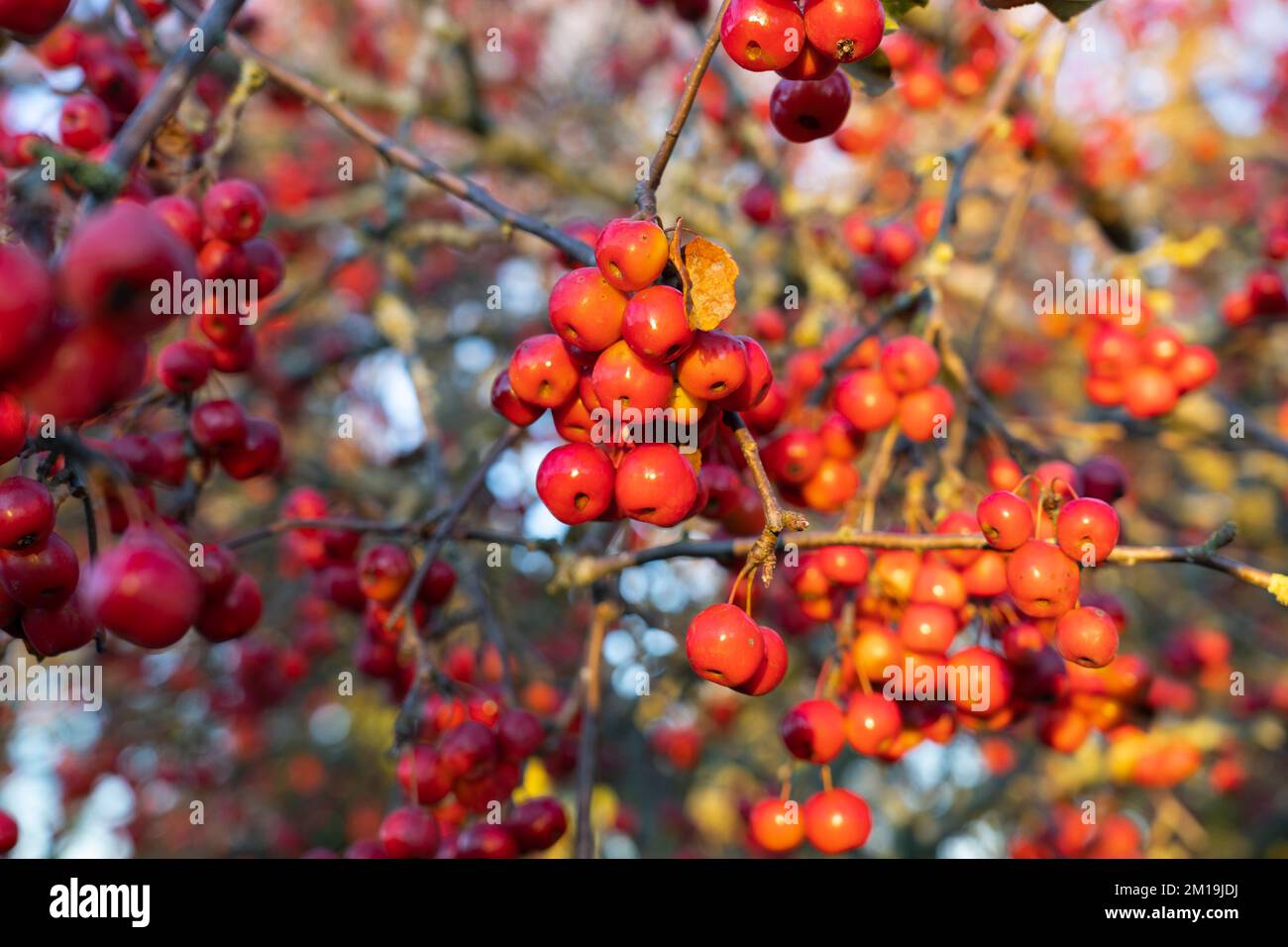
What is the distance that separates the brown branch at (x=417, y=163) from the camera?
1.67 metres

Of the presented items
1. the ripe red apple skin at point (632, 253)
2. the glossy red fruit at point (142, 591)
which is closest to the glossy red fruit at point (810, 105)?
the ripe red apple skin at point (632, 253)

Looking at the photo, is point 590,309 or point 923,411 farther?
point 923,411

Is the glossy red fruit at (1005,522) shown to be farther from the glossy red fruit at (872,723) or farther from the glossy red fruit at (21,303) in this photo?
the glossy red fruit at (21,303)

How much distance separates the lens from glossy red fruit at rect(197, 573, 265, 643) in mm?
1799

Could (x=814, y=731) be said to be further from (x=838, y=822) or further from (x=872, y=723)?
(x=838, y=822)

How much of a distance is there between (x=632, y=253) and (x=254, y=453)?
128cm

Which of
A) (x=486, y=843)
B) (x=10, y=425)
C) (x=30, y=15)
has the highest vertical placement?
(x=30, y=15)

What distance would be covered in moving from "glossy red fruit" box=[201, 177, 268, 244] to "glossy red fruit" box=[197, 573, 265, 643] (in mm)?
692

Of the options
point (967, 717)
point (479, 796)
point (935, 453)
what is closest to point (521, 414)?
point (479, 796)

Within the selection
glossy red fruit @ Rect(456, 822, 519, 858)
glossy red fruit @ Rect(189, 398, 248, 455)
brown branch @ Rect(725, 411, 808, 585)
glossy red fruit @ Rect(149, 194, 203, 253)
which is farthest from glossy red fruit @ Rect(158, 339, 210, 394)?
brown branch @ Rect(725, 411, 808, 585)

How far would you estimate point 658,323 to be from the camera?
1.24 m

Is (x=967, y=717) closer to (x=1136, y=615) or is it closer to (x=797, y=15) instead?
(x=797, y=15)

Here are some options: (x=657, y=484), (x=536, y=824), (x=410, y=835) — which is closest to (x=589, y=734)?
(x=536, y=824)

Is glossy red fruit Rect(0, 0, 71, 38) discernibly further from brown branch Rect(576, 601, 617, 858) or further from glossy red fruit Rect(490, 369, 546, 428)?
brown branch Rect(576, 601, 617, 858)
